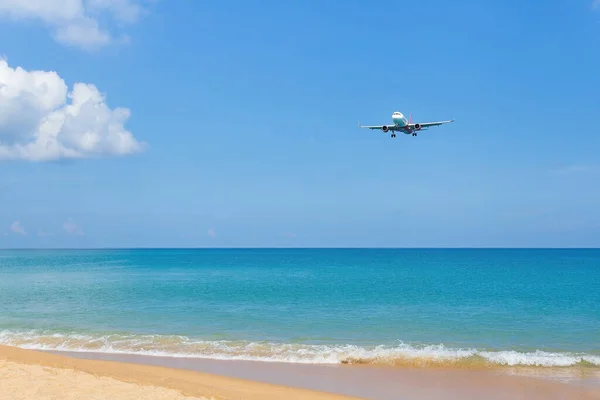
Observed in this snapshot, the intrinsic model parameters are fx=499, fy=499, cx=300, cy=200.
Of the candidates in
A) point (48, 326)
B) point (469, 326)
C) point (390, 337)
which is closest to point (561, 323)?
point (469, 326)

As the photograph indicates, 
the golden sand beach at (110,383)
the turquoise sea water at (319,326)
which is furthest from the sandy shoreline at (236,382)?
the turquoise sea water at (319,326)

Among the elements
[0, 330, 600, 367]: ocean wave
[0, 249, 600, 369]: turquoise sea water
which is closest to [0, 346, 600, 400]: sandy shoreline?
[0, 330, 600, 367]: ocean wave

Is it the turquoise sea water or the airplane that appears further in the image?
the airplane

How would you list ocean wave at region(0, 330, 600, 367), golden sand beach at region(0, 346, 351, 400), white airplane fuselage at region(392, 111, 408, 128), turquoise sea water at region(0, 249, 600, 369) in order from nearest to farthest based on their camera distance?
golden sand beach at region(0, 346, 351, 400) → ocean wave at region(0, 330, 600, 367) → turquoise sea water at region(0, 249, 600, 369) → white airplane fuselage at region(392, 111, 408, 128)

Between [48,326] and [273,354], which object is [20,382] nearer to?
[273,354]

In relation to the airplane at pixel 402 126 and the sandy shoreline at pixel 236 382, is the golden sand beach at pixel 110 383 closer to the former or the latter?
the sandy shoreline at pixel 236 382

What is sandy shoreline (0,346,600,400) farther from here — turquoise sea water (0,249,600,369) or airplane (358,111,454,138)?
airplane (358,111,454,138)

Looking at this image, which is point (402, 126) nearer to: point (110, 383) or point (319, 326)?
point (319, 326)

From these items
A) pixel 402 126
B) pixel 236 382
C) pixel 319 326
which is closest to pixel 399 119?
pixel 402 126
